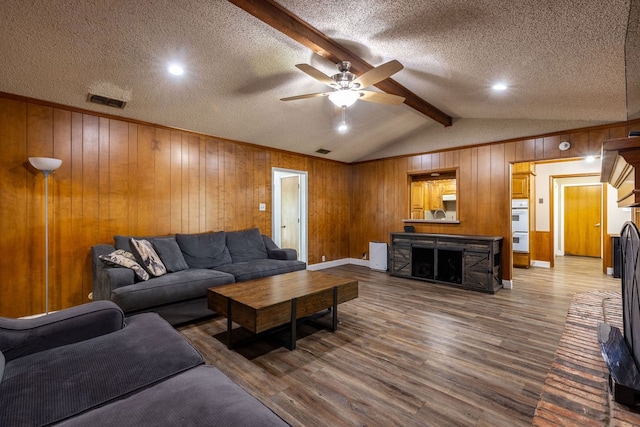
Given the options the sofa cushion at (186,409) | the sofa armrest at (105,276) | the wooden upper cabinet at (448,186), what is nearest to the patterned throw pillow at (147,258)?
the sofa armrest at (105,276)

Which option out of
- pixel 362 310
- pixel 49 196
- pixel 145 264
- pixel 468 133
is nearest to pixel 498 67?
pixel 468 133

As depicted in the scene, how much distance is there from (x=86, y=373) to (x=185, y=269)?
8.44 ft

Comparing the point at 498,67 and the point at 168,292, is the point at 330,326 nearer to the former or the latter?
the point at 168,292

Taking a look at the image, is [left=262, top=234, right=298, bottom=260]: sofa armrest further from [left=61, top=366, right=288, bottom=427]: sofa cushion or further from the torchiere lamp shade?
[left=61, top=366, right=288, bottom=427]: sofa cushion

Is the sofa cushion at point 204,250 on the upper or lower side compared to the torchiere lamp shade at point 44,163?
lower

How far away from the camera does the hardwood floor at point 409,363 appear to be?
1874 mm

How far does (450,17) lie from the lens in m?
2.13

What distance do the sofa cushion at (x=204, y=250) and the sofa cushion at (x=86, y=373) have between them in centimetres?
238

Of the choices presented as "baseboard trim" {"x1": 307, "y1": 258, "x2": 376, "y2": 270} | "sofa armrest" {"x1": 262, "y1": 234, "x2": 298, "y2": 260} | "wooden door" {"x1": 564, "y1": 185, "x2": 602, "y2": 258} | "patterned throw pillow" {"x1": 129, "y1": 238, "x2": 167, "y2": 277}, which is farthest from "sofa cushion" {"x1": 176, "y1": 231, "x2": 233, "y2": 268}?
"wooden door" {"x1": 564, "y1": 185, "x2": 602, "y2": 258}

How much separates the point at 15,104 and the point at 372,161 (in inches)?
221

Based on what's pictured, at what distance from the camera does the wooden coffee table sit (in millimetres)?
2434

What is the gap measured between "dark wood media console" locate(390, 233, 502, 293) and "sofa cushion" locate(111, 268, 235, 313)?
3.22 meters

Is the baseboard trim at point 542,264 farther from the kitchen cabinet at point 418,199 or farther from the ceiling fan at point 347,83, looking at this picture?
the ceiling fan at point 347,83

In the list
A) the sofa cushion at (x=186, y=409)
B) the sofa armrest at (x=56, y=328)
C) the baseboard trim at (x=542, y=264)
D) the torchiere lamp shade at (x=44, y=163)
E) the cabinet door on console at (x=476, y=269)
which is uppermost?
the torchiere lamp shade at (x=44, y=163)
